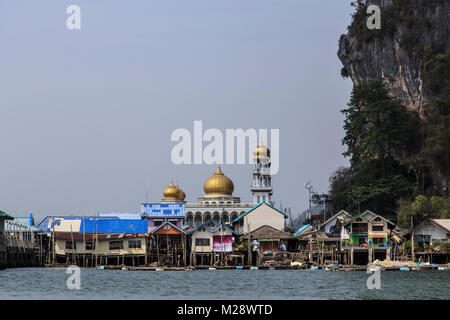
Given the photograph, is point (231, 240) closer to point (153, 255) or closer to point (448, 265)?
point (153, 255)

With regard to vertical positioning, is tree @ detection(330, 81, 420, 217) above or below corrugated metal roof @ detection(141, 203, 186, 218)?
above

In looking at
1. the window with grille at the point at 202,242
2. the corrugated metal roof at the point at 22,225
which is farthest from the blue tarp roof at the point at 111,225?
the window with grille at the point at 202,242

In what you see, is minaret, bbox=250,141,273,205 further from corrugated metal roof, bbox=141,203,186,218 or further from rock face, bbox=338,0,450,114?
rock face, bbox=338,0,450,114

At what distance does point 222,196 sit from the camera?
4486 inches

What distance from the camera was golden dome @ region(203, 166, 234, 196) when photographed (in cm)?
11438

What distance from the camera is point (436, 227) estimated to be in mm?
68500

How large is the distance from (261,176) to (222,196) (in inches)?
270

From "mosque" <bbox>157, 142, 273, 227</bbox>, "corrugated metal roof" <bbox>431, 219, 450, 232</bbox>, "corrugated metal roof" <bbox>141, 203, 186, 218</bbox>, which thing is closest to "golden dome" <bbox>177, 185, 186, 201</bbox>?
"mosque" <bbox>157, 142, 273, 227</bbox>

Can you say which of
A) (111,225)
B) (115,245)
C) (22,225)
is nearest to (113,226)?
(111,225)

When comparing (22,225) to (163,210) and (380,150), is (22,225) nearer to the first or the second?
(163,210)

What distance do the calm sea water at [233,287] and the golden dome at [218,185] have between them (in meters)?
58.4

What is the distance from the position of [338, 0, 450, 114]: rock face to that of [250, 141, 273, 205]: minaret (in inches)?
1154

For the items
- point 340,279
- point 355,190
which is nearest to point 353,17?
point 355,190
